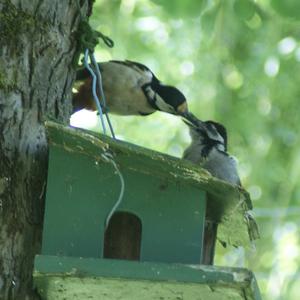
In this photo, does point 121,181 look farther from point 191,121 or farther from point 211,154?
point 191,121

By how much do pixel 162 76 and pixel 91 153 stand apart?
13.6ft

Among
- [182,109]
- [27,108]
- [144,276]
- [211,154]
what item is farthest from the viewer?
[182,109]

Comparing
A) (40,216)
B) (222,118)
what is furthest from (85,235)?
(222,118)

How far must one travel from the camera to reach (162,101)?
3.79 metres

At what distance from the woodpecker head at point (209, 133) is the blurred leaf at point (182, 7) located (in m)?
0.44

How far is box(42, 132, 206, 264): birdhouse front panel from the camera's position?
2174 millimetres

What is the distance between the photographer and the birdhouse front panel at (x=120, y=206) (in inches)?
85.6

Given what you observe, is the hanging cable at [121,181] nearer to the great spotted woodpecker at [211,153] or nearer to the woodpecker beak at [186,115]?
the great spotted woodpecker at [211,153]

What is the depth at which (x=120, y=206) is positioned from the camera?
2.24 meters

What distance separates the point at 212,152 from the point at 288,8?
2.07ft

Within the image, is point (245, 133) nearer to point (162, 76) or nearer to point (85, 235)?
point (162, 76)

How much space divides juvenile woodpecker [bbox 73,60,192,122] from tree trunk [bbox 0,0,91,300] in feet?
3.16

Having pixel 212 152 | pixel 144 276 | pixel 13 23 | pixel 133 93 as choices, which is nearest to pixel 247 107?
pixel 133 93

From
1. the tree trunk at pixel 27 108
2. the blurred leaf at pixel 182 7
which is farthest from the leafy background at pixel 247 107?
the tree trunk at pixel 27 108
